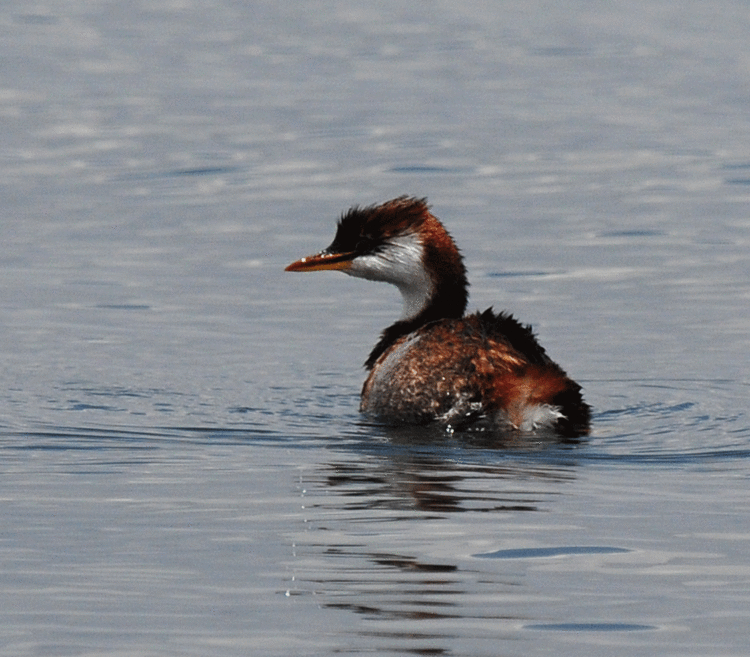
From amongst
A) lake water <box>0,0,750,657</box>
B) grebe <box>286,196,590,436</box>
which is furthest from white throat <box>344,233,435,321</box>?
lake water <box>0,0,750,657</box>

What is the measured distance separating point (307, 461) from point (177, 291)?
466 cm

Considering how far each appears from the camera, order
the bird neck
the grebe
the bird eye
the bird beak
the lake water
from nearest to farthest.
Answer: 1. the lake water
2. the grebe
3. the bird neck
4. the bird eye
5. the bird beak

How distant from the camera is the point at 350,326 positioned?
12.7m

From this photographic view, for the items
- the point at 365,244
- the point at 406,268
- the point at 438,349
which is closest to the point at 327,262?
the point at 365,244

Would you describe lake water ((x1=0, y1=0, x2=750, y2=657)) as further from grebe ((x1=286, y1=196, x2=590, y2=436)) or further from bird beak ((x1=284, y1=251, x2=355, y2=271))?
bird beak ((x1=284, y1=251, x2=355, y2=271))

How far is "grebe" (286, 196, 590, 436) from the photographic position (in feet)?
31.3

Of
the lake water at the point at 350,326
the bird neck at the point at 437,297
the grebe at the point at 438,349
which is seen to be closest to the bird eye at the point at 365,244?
the grebe at the point at 438,349

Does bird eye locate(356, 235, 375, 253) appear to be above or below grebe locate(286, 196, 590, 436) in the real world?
above

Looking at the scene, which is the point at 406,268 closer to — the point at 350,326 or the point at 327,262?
the point at 327,262

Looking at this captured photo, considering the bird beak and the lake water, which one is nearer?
the lake water

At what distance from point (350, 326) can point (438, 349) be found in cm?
295

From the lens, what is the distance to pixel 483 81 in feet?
71.9

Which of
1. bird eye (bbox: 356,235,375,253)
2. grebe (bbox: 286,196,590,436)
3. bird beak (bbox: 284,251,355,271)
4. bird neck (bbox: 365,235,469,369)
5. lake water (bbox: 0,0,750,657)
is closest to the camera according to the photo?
lake water (bbox: 0,0,750,657)

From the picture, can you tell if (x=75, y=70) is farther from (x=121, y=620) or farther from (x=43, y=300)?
(x=121, y=620)
